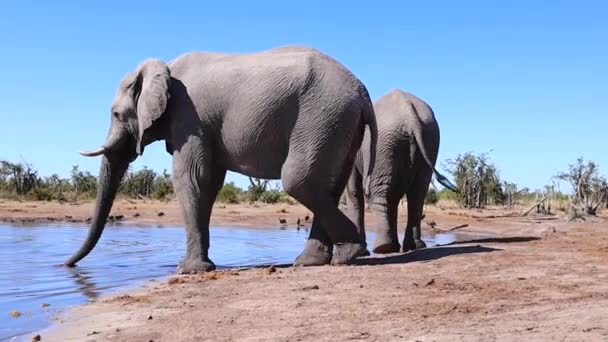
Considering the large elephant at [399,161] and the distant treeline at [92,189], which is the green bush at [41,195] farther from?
the large elephant at [399,161]

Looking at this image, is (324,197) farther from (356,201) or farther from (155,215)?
(155,215)

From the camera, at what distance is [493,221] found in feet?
71.7

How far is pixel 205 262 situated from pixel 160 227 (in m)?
10.5

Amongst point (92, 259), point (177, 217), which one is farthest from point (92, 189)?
point (92, 259)

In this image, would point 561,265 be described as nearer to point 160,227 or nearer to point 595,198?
point 160,227

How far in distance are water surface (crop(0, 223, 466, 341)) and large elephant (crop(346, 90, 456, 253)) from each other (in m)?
1.52

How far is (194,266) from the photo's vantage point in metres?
8.82

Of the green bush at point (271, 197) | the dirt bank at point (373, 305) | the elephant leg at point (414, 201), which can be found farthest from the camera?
the green bush at point (271, 197)

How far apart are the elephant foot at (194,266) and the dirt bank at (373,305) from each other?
44 cm

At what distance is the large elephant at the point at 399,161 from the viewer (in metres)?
11.0

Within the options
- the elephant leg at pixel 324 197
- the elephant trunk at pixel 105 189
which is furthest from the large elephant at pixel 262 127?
the elephant trunk at pixel 105 189

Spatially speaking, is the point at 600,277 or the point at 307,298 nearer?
the point at 307,298

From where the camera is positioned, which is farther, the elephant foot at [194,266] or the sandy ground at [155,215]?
the sandy ground at [155,215]

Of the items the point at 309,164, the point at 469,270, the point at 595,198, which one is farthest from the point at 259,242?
the point at 595,198
